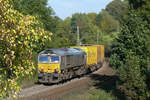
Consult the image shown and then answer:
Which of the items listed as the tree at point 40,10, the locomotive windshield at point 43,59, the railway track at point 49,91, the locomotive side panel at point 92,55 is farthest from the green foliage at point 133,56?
the tree at point 40,10

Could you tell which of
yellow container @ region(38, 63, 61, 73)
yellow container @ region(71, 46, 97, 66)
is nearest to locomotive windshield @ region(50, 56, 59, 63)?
yellow container @ region(38, 63, 61, 73)

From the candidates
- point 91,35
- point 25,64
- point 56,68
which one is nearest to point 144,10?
point 56,68

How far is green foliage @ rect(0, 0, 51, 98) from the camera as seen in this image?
21.5 ft

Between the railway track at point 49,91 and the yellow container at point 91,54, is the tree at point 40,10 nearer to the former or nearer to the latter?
the yellow container at point 91,54

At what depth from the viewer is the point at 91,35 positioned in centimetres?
8431

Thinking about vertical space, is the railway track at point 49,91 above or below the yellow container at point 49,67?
below

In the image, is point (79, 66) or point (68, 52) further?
point (79, 66)

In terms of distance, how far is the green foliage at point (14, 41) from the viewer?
21.5 ft

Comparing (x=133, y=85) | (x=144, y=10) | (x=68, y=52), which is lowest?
(x=133, y=85)

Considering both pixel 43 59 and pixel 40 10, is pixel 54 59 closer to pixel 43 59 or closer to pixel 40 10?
pixel 43 59

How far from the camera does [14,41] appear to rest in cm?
662

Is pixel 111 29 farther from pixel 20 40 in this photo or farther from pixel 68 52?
pixel 20 40

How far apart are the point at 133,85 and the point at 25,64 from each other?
34.5 ft

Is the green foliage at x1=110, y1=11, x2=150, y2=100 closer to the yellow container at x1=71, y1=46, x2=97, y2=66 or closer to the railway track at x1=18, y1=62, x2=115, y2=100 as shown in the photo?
the railway track at x1=18, y1=62, x2=115, y2=100
